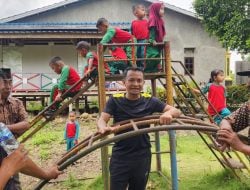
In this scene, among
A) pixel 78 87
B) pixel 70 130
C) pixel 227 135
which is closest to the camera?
pixel 227 135

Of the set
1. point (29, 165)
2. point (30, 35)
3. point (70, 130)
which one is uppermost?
point (30, 35)

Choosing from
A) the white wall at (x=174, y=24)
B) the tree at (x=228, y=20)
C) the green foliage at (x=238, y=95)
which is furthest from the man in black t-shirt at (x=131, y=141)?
the white wall at (x=174, y=24)

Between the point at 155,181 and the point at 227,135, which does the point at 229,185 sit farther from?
the point at 227,135

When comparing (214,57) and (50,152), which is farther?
(214,57)

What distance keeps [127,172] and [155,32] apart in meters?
3.10

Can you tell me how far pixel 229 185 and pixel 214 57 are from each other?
49.2ft

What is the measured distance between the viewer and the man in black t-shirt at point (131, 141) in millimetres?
3812

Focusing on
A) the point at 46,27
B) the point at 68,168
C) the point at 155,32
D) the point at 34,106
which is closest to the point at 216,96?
the point at 155,32

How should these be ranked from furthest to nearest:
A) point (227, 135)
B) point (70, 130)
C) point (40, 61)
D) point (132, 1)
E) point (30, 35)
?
point (132, 1) → point (40, 61) → point (30, 35) → point (70, 130) → point (227, 135)

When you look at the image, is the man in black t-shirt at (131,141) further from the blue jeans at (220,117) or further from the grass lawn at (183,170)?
the blue jeans at (220,117)

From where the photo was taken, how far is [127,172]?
12.6 feet

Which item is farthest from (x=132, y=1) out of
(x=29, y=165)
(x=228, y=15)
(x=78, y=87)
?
(x=29, y=165)

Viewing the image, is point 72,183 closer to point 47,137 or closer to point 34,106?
point 47,137

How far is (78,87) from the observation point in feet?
22.1
